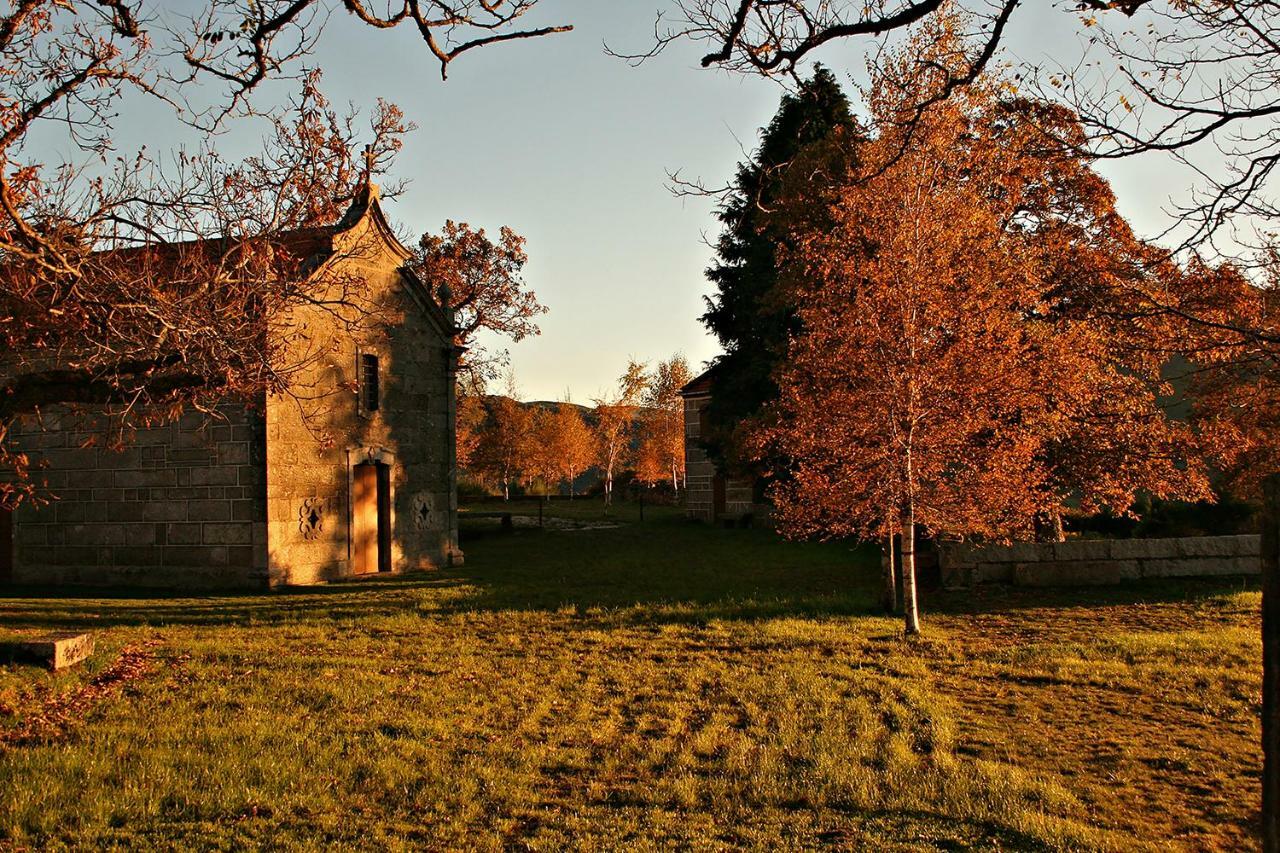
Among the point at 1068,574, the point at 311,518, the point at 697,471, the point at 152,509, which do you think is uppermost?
the point at 697,471

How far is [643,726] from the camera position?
850cm

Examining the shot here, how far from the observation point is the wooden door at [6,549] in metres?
19.4

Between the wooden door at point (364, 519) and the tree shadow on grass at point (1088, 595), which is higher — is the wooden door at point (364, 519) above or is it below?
above

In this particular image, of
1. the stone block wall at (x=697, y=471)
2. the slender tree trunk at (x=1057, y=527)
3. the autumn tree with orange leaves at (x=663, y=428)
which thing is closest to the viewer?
the slender tree trunk at (x=1057, y=527)

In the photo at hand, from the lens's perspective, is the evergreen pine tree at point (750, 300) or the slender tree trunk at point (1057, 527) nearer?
the slender tree trunk at point (1057, 527)

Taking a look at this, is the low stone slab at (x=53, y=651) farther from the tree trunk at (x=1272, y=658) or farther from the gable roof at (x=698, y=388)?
the gable roof at (x=698, y=388)

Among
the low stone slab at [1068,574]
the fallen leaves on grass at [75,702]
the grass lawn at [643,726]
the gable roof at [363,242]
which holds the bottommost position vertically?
the grass lawn at [643,726]

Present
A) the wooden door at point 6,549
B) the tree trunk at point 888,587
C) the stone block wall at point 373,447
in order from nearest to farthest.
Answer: the tree trunk at point 888,587 → the stone block wall at point 373,447 → the wooden door at point 6,549

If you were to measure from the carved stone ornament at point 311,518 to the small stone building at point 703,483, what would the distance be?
64.8 ft

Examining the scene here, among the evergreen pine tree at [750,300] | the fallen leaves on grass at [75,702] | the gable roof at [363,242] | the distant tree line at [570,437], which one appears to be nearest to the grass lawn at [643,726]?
the fallen leaves on grass at [75,702]

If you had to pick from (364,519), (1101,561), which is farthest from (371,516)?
(1101,561)

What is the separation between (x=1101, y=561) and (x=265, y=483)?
1675 cm

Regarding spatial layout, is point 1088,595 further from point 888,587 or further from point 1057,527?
point 888,587

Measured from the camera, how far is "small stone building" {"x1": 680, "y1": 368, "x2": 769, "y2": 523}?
120 ft
